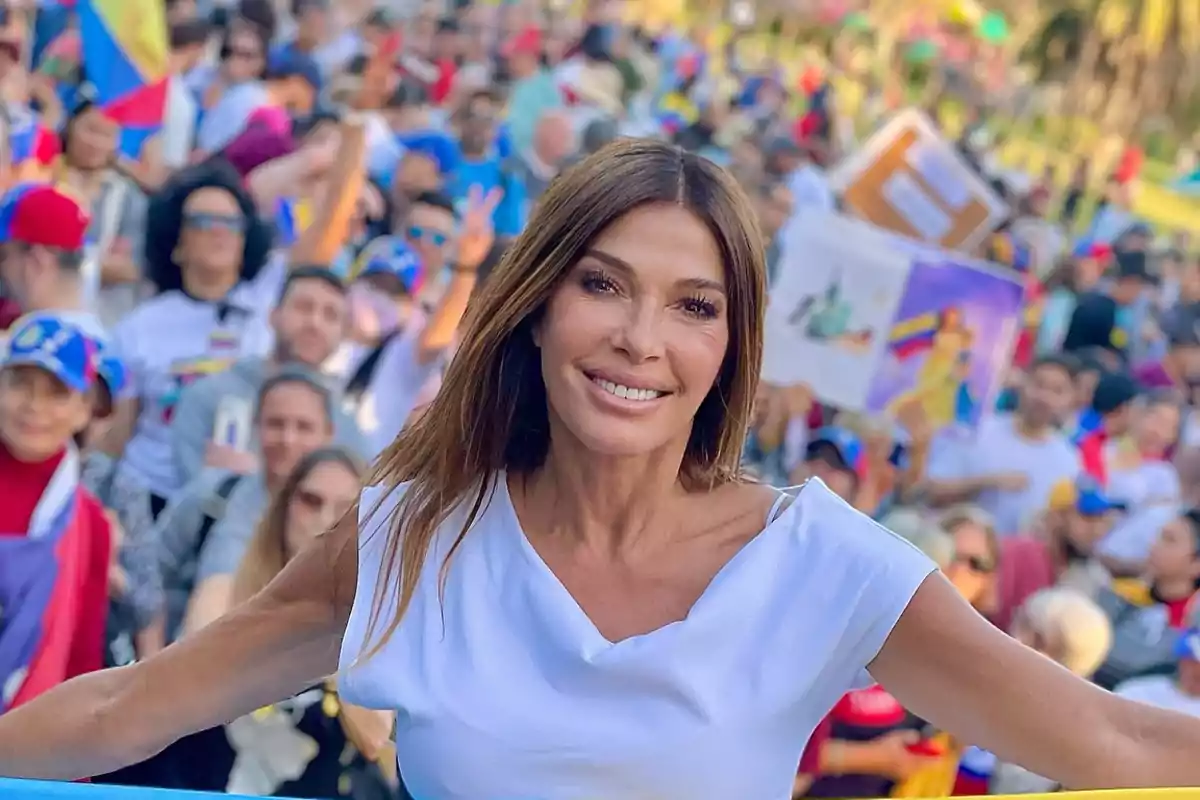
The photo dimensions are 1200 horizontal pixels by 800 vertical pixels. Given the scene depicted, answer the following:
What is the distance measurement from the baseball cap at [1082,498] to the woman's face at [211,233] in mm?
2939

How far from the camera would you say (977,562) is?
4.97 metres

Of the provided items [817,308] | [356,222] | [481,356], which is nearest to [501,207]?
[356,222]

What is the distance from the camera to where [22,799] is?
1.84m

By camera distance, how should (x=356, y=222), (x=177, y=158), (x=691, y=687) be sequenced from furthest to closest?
(x=177, y=158) → (x=356, y=222) → (x=691, y=687)

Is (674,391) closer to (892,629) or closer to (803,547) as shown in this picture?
(803,547)

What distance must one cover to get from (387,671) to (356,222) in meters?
4.80

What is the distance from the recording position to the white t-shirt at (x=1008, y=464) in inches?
243

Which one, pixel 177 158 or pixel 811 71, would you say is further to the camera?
pixel 811 71

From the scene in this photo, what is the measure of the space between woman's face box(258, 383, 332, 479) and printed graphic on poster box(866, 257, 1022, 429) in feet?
6.76

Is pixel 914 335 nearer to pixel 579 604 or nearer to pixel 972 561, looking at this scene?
pixel 972 561

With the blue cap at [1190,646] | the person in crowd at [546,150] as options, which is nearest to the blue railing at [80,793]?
the blue cap at [1190,646]

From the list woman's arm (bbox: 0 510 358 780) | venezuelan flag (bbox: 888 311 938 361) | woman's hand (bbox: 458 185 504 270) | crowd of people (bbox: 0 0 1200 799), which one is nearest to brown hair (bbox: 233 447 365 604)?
crowd of people (bbox: 0 0 1200 799)

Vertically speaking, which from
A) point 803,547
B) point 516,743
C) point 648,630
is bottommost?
point 516,743

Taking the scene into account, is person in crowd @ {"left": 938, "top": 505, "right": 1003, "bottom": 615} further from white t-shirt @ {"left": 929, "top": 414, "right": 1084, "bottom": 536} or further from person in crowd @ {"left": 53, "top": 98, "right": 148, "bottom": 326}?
person in crowd @ {"left": 53, "top": 98, "right": 148, "bottom": 326}
